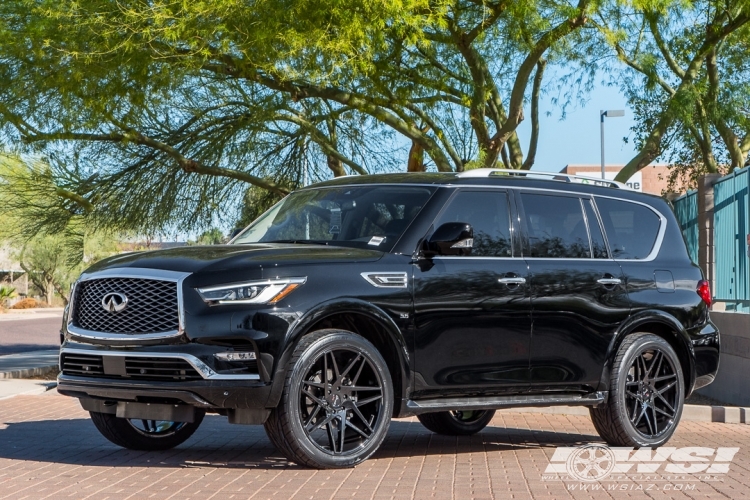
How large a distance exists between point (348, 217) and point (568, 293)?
1.80 metres

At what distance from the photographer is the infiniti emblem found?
25.8 feet

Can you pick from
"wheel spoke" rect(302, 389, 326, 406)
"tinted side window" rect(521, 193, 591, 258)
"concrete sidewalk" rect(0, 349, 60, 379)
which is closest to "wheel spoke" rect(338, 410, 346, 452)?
"wheel spoke" rect(302, 389, 326, 406)

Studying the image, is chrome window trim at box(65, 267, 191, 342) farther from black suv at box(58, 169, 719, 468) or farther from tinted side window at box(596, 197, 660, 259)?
tinted side window at box(596, 197, 660, 259)

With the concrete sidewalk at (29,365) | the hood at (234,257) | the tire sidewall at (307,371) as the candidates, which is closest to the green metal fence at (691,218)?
the concrete sidewalk at (29,365)

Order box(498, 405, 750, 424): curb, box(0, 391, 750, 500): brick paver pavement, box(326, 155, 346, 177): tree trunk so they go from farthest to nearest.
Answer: box(326, 155, 346, 177): tree trunk, box(498, 405, 750, 424): curb, box(0, 391, 750, 500): brick paver pavement

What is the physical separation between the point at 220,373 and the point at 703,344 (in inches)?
183

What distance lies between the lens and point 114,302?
25.9 feet

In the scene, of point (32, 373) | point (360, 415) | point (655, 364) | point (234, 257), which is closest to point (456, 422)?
point (655, 364)

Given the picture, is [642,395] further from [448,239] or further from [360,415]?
[360,415]

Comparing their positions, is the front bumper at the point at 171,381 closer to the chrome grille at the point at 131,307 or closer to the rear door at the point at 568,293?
the chrome grille at the point at 131,307

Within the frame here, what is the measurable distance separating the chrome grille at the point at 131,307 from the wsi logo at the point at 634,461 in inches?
107

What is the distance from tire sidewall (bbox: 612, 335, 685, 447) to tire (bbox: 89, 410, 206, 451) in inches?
129

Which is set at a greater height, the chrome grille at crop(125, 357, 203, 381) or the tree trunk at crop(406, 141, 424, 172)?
the tree trunk at crop(406, 141, 424, 172)

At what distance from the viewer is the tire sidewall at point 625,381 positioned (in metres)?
9.43
